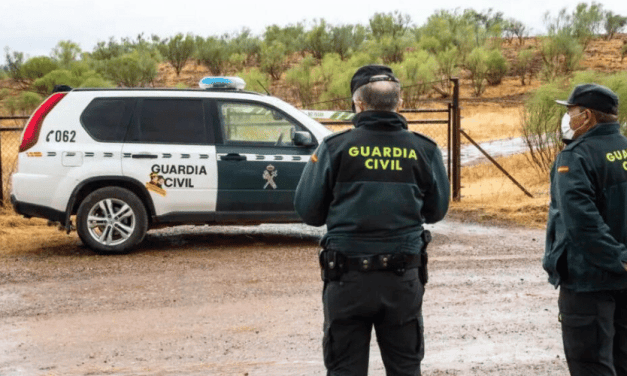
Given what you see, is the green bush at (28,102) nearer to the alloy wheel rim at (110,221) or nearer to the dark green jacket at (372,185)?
the alloy wheel rim at (110,221)

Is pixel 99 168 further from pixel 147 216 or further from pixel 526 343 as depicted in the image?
pixel 526 343

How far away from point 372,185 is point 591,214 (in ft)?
3.45

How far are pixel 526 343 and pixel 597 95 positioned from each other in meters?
2.51

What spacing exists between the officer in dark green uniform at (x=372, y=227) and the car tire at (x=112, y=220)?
641 cm

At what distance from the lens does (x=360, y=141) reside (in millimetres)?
3787

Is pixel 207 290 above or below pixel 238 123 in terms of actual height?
below

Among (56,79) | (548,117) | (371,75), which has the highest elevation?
(371,75)

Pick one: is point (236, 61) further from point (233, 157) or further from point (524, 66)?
Result: point (233, 157)

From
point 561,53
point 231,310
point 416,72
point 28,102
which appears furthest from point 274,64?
point 231,310

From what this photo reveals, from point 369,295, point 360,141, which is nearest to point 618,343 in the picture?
point 369,295

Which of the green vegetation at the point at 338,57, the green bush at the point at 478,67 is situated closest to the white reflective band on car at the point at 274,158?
the green vegetation at the point at 338,57

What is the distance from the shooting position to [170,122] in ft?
33.6

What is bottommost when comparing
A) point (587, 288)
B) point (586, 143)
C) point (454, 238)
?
point (454, 238)

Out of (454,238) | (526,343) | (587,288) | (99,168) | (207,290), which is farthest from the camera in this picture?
(454,238)
